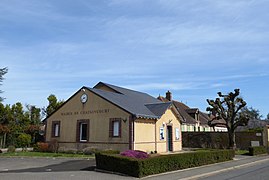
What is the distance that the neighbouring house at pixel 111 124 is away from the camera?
21375 mm

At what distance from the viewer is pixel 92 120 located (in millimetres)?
23312

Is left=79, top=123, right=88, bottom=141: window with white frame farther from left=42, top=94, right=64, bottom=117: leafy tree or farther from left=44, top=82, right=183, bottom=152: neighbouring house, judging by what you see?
left=42, top=94, right=64, bottom=117: leafy tree

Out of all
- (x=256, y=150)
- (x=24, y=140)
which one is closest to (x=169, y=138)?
(x=256, y=150)

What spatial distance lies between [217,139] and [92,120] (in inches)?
612

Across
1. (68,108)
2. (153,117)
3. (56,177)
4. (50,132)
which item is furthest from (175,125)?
(56,177)

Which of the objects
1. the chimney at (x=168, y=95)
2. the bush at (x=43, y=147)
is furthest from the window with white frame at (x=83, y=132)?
the chimney at (x=168, y=95)

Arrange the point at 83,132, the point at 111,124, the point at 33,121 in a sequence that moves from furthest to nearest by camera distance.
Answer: the point at 33,121 → the point at 83,132 → the point at 111,124

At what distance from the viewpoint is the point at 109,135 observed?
21.9 m

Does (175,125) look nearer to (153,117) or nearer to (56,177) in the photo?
(153,117)

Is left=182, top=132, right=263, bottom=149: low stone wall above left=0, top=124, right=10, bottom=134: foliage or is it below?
below

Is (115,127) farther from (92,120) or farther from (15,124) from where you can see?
(15,124)

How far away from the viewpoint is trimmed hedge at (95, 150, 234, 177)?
12230mm

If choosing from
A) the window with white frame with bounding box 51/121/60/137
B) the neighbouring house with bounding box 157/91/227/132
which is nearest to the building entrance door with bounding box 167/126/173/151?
the window with white frame with bounding box 51/121/60/137

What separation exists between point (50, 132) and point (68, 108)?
3.03 m
